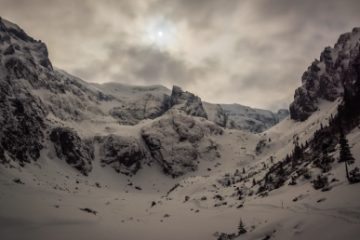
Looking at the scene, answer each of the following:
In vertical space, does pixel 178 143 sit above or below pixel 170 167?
above

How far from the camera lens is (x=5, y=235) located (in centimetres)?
2723

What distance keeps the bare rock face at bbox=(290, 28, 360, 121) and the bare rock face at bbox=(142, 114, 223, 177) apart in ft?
156

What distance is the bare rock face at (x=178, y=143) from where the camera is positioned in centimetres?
14638

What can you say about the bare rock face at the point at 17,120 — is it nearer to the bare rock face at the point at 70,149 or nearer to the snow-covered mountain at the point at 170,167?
the snow-covered mountain at the point at 170,167

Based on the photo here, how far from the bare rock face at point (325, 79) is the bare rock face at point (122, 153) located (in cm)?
8033

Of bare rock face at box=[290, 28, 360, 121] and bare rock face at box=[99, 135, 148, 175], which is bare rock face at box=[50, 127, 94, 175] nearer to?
bare rock face at box=[99, 135, 148, 175]

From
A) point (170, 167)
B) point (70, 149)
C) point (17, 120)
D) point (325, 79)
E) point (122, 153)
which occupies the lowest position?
point (170, 167)

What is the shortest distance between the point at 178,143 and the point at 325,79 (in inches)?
2995

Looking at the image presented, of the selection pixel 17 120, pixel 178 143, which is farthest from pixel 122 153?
pixel 17 120

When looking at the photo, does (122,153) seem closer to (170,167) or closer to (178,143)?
(170,167)

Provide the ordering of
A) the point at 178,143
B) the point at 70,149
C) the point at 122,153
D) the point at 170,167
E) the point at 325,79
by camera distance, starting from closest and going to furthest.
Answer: the point at 70,149 < the point at 122,153 < the point at 170,167 < the point at 178,143 < the point at 325,79

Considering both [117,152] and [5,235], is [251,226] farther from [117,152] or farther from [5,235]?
[117,152]

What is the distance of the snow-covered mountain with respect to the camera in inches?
1244

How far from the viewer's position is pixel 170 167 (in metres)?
145
